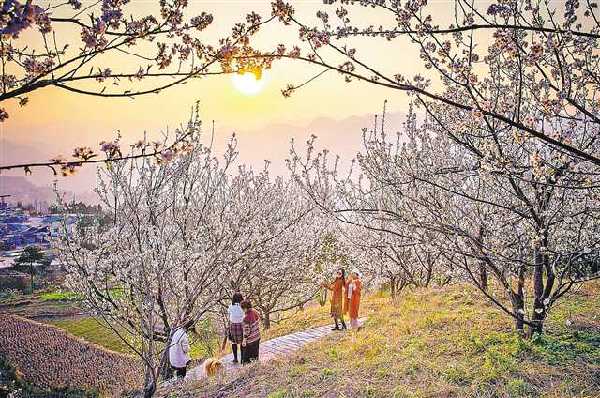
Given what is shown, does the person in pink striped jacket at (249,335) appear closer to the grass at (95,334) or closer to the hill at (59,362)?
the hill at (59,362)

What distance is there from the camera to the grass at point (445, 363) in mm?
5746

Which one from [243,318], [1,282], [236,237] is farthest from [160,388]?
[1,282]

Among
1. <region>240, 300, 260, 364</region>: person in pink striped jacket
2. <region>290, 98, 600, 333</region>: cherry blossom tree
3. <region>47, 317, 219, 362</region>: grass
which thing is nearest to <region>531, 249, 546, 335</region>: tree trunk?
<region>290, 98, 600, 333</region>: cherry blossom tree

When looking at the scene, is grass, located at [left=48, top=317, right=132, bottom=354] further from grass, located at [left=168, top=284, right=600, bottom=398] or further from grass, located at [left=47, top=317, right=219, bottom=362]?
grass, located at [left=168, top=284, right=600, bottom=398]

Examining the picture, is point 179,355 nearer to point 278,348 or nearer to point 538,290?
point 278,348

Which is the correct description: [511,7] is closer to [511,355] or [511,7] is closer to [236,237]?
[511,355]

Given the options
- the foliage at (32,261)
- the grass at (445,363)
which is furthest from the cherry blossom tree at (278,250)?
the foliage at (32,261)

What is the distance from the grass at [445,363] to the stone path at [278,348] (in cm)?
93

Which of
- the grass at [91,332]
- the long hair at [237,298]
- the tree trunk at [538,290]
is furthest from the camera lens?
the grass at [91,332]

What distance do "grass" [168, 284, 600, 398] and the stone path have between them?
36.7 inches

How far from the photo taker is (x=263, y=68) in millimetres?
3691

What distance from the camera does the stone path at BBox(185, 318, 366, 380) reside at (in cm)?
987

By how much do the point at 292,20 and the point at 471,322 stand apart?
7.29 meters

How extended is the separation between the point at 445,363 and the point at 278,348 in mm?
5276
